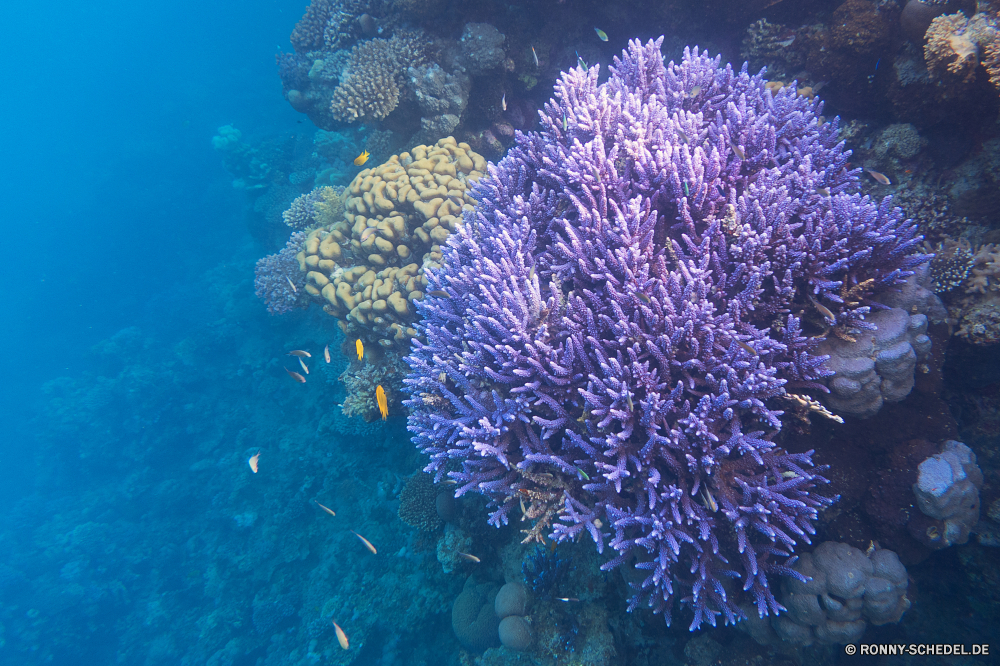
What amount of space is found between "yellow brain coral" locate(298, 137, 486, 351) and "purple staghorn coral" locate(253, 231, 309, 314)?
7.31ft

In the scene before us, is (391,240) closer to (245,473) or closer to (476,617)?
(476,617)

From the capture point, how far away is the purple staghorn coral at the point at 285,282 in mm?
7965

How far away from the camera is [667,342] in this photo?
2.46m

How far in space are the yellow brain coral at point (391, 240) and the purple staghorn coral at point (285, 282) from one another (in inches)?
87.8

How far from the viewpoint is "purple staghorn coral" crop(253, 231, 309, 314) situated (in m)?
7.96

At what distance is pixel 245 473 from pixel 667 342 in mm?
11537

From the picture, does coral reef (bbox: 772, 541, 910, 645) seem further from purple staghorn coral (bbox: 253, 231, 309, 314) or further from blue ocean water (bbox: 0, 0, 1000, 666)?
purple staghorn coral (bbox: 253, 231, 309, 314)

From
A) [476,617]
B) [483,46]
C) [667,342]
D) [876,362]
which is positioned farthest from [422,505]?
[483,46]

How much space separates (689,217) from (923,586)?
3.04 m

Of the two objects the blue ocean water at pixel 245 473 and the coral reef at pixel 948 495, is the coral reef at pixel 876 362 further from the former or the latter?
the coral reef at pixel 948 495

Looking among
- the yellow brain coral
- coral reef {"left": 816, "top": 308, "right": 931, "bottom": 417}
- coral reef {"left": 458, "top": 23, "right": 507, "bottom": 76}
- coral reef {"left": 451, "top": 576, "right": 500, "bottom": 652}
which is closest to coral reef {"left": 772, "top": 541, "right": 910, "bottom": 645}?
coral reef {"left": 816, "top": 308, "right": 931, "bottom": 417}

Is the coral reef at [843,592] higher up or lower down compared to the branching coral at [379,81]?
lower down

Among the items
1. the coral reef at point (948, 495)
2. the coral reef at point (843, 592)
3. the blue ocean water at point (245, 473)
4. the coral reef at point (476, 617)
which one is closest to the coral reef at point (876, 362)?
the blue ocean water at point (245, 473)

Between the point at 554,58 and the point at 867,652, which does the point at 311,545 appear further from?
the point at 554,58
